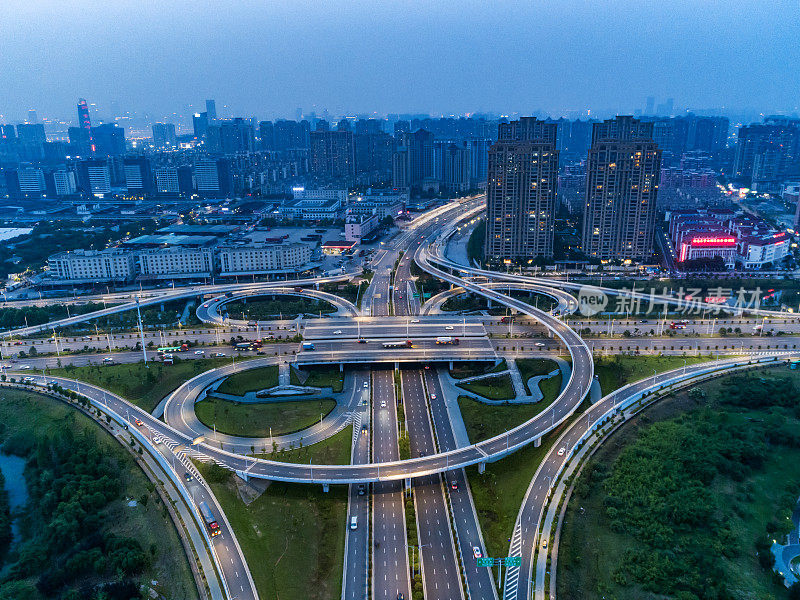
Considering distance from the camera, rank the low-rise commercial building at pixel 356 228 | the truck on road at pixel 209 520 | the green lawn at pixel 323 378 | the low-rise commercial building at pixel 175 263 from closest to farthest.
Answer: the truck on road at pixel 209 520
the green lawn at pixel 323 378
the low-rise commercial building at pixel 175 263
the low-rise commercial building at pixel 356 228

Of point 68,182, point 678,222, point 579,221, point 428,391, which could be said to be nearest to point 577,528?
point 428,391

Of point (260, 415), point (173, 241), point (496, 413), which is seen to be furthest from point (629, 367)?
point (173, 241)

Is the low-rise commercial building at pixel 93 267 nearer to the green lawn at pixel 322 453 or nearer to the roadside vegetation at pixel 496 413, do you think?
the green lawn at pixel 322 453

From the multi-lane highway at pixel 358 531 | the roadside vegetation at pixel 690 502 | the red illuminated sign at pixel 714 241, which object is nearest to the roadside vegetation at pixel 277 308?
the multi-lane highway at pixel 358 531

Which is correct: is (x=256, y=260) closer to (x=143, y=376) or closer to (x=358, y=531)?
(x=143, y=376)

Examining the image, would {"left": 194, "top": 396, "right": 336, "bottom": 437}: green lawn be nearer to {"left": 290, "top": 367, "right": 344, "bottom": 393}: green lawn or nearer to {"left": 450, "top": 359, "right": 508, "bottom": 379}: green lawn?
{"left": 290, "top": 367, "right": 344, "bottom": 393}: green lawn

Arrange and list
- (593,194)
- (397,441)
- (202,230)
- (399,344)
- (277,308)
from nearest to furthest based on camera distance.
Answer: (397,441)
(399,344)
(277,308)
(593,194)
(202,230)

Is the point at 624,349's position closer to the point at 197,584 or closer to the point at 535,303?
the point at 535,303
